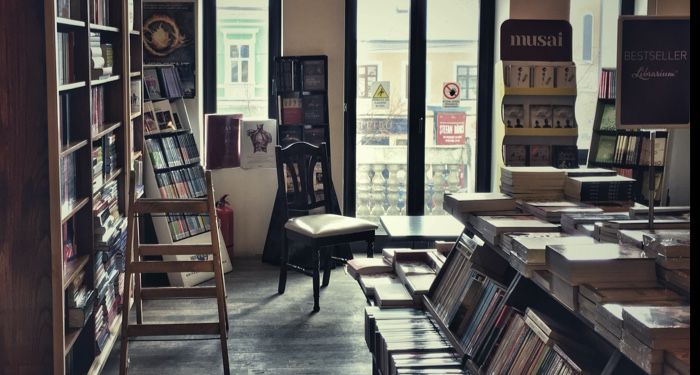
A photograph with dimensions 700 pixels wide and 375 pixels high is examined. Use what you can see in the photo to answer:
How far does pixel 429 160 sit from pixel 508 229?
510 cm

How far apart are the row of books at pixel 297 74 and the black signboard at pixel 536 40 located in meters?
1.84

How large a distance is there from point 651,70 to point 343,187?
5393 mm

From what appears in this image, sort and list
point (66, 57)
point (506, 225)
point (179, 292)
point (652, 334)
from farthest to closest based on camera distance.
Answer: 1. point (179, 292)
2. point (66, 57)
3. point (506, 225)
4. point (652, 334)

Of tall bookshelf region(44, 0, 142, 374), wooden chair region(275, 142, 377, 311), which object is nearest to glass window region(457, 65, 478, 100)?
wooden chair region(275, 142, 377, 311)

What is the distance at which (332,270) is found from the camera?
7.47 m

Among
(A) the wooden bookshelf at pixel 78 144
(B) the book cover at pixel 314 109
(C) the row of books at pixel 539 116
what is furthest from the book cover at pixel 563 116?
(A) the wooden bookshelf at pixel 78 144

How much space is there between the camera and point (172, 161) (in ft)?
22.7

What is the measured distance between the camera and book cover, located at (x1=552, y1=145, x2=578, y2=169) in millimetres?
6578

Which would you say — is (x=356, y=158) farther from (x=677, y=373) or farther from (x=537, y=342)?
(x=677, y=373)

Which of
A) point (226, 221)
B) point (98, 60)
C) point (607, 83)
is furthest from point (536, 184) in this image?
point (607, 83)

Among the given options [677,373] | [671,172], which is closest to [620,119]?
[677,373]

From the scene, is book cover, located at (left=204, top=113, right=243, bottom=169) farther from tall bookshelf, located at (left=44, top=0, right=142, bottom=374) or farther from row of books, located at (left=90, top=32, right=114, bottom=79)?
row of books, located at (left=90, top=32, right=114, bottom=79)

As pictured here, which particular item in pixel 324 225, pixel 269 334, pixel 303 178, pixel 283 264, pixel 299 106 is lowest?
pixel 269 334

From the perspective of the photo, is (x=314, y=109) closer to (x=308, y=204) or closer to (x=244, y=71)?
(x=244, y=71)
